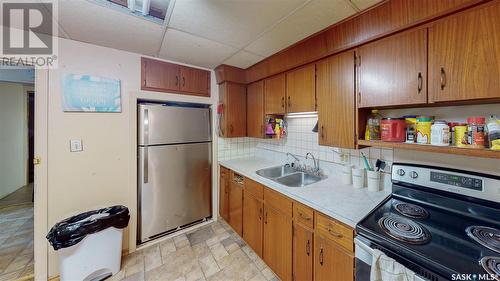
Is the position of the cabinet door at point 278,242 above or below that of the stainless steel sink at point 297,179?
below

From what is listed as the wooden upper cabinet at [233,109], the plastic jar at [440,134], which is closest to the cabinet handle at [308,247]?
the plastic jar at [440,134]

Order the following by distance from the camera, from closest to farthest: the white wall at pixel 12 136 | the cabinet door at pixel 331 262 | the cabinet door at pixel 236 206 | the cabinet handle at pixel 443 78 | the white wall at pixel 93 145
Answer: the cabinet handle at pixel 443 78
the cabinet door at pixel 331 262
the white wall at pixel 93 145
the cabinet door at pixel 236 206
the white wall at pixel 12 136

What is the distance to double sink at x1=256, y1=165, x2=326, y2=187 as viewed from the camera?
6.48ft

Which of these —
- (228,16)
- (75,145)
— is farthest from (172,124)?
(228,16)

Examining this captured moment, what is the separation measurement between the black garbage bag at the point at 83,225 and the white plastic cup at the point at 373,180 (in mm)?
2264

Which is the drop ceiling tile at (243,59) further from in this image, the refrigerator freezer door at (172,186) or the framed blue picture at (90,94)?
the framed blue picture at (90,94)

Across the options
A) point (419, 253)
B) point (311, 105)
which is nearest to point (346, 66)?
point (311, 105)

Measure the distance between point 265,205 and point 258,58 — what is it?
1.66 metres

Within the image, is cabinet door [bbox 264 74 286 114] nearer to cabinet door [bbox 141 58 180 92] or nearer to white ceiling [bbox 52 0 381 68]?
white ceiling [bbox 52 0 381 68]

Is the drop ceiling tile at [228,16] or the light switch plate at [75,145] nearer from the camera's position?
the drop ceiling tile at [228,16]

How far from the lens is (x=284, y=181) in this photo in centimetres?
202

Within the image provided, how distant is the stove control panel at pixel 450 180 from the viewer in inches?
37.7

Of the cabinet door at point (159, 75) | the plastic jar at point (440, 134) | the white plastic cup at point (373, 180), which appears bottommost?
the white plastic cup at point (373, 180)

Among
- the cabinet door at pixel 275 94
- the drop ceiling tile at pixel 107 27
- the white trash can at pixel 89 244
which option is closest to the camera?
the drop ceiling tile at pixel 107 27
